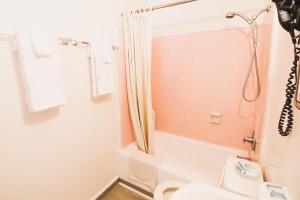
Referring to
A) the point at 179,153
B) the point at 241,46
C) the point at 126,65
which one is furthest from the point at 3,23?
the point at 179,153

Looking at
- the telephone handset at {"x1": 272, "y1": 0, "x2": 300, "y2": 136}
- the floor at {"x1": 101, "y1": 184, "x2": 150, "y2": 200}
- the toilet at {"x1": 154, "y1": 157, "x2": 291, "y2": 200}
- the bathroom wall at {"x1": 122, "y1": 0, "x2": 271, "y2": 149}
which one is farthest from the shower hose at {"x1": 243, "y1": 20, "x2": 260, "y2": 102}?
the floor at {"x1": 101, "y1": 184, "x2": 150, "y2": 200}

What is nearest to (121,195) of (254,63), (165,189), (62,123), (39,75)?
(165,189)

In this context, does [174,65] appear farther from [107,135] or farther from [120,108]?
[107,135]

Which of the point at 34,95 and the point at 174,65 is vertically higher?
the point at 174,65

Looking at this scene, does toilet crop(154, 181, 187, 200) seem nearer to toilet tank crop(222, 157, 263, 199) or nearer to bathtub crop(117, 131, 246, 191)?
bathtub crop(117, 131, 246, 191)

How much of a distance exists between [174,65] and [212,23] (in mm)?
604

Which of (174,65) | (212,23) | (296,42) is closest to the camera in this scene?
(296,42)

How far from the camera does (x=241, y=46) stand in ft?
5.41

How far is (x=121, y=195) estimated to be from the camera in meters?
1.81

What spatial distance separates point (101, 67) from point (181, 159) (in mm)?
1473

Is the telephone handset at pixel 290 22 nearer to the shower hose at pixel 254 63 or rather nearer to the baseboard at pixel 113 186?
the shower hose at pixel 254 63

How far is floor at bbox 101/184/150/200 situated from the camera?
1.77 metres

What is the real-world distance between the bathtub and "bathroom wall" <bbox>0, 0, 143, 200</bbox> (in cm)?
23

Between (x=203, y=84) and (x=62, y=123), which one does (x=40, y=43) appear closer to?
(x=62, y=123)
